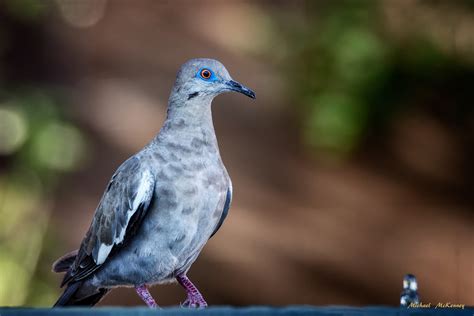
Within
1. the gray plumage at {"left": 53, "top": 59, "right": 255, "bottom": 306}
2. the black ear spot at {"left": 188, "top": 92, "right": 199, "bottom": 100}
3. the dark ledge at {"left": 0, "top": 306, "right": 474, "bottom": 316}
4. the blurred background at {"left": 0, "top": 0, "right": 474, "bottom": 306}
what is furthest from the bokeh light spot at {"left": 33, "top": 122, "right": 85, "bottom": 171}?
the dark ledge at {"left": 0, "top": 306, "right": 474, "bottom": 316}

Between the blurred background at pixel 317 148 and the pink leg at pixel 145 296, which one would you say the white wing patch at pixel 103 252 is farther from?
the blurred background at pixel 317 148

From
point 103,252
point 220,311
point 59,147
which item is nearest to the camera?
point 220,311

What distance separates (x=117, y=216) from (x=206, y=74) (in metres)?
0.43

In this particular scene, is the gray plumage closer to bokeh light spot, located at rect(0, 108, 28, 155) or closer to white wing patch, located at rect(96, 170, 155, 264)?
white wing patch, located at rect(96, 170, 155, 264)

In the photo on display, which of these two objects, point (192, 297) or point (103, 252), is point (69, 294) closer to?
point (103, 252)

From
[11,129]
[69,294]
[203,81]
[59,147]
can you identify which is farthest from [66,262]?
[11,129]

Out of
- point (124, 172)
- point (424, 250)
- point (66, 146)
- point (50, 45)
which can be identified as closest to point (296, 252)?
point (424, 250)

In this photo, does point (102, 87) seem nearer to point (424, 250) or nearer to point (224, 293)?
point (224, 293)

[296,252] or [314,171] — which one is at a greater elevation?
[314,171]

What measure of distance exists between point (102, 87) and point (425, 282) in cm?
231

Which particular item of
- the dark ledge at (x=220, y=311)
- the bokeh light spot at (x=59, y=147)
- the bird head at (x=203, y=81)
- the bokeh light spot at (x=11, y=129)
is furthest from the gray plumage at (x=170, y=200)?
the bokeh light spot at (x=11, y=129)

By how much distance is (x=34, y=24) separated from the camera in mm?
5242

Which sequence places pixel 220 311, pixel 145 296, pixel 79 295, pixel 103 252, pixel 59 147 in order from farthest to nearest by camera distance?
pixel 59 147 → pixel 79 295 → pixel 103 252 → pixel 145 296 → pixel 220 311

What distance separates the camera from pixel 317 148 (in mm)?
4961
